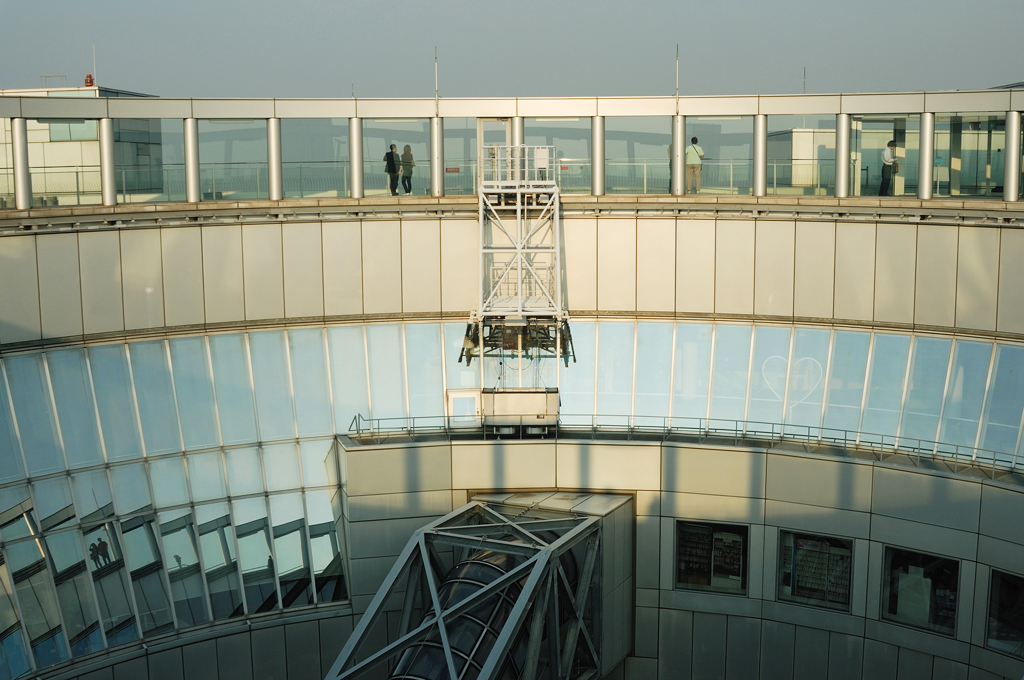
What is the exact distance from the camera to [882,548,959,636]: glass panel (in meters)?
21.8

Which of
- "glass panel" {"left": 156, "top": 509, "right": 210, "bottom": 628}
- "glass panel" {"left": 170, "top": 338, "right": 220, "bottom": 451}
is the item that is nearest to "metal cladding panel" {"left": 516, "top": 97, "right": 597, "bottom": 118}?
"glass panel" {"left": 170, "top": 338, "right": 220, "bottom": 451}

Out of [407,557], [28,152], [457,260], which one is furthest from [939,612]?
[28,152]

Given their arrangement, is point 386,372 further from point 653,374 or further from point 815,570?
point 815,570

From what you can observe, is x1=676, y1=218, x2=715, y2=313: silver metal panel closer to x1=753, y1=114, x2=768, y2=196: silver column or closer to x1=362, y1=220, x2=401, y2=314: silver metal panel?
x1=753, y1=114, x2=768, y2=196: silver column

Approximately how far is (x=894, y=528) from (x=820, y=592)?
2439 mm

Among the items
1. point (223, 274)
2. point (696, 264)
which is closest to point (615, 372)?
point (696, 264)

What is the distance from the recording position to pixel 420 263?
86.3ft

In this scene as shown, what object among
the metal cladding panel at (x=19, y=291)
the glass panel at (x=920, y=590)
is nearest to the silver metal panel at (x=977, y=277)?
the glass panel at (x=920, y=590)

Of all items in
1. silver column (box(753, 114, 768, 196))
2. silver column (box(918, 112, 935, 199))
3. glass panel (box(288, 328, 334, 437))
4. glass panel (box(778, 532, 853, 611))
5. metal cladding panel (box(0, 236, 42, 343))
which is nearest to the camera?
metal cladding panel (box(0, 236, 42, 343))

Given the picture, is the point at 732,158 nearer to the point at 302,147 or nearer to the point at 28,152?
the point at 302,147

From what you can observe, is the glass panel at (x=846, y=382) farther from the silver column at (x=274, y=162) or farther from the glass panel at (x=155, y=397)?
the glass panel at (x=155, y=397)

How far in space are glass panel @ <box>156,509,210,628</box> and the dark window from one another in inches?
463

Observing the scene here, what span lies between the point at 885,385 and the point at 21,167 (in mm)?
22331

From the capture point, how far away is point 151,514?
23938 millimetres
